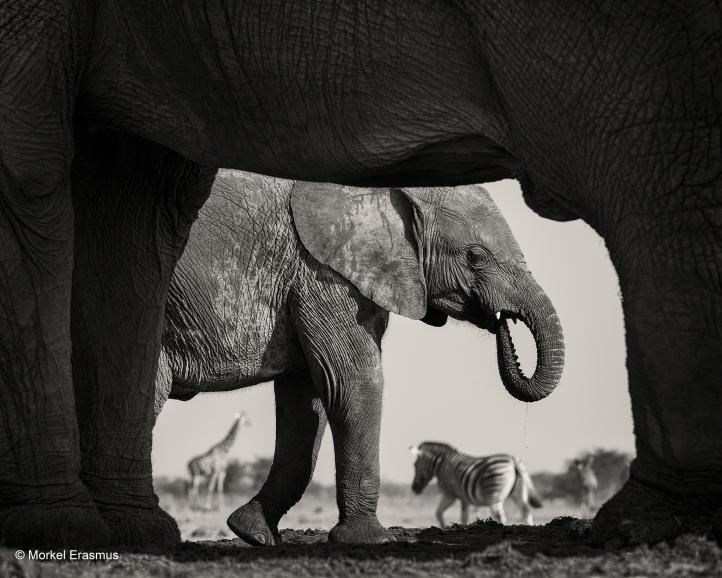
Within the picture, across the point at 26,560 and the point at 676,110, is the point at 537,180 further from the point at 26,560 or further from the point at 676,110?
the point at 26,560

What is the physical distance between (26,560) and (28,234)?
83cm

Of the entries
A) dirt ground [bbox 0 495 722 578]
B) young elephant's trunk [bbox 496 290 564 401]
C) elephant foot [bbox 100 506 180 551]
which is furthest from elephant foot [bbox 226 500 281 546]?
dirt ground [bbox 0 495 722 578]

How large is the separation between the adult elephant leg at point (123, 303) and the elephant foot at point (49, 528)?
1.07 ft

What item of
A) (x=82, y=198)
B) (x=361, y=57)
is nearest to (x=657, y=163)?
(x=361, y=57)

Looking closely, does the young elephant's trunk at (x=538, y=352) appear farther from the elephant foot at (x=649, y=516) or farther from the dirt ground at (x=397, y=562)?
the elephant foot at (x=649, y=516)

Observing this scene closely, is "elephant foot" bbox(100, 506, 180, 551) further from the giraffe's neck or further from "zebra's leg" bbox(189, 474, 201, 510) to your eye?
"zebra's leg" bbox(189, 474, 201, 510)

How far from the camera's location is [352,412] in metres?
6.14

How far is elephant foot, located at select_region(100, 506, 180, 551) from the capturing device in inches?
138

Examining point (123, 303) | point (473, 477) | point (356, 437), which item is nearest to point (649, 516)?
point (123, 303)

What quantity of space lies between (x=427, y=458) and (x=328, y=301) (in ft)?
14.6

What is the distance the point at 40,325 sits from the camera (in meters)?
3.21

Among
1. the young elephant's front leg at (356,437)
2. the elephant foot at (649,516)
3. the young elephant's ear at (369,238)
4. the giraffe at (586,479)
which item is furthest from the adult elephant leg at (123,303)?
the giraffe at (586,479)

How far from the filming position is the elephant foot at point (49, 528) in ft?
10.2

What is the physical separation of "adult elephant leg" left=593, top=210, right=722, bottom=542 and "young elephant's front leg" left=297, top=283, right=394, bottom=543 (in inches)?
136
